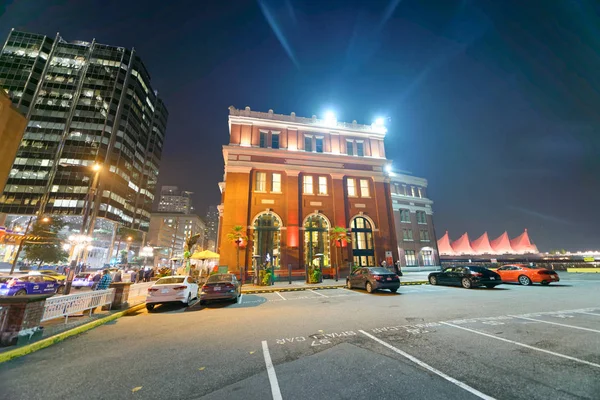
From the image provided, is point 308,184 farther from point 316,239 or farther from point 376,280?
point 376,280

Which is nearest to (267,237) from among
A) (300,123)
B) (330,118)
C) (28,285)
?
(300,123)

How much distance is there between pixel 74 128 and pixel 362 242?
79263 mm

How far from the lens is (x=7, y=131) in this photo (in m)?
6.69

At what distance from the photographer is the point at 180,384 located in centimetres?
377

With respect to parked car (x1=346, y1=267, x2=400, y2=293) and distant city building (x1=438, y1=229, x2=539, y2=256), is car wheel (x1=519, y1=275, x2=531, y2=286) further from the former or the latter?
distant city building (x1=438, y1=229, x2=539, y2=256)

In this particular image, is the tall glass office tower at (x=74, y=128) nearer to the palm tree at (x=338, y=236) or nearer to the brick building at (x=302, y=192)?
the brick building at (x=302, y=192)

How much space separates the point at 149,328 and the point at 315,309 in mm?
5954

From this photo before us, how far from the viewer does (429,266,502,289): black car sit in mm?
14336

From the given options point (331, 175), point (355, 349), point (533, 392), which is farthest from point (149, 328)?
point (331, 175)

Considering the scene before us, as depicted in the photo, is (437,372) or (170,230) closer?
(437,372)

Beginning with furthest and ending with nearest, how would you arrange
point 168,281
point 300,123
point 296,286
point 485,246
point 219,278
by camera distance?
point 485,246 → point 300,123 → point 296,286 → point 219,278 → point 168,281

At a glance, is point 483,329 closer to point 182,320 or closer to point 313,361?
point 313,361

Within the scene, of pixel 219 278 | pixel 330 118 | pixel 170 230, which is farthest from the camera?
pixel 170 230

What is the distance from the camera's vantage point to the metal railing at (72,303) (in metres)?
7.18
